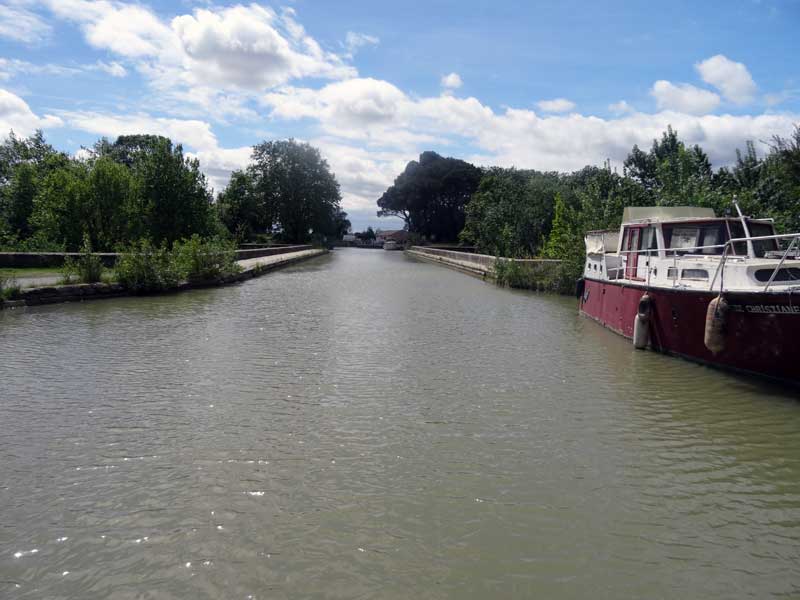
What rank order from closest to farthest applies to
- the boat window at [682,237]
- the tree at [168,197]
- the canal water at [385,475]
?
the canal water at [385,475], the boat window at [682,237], the tree at [168,197]

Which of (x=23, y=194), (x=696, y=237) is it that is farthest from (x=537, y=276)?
(x=23, y=194)

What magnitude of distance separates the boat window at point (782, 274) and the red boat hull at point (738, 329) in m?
0.98

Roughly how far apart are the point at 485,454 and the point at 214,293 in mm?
17721

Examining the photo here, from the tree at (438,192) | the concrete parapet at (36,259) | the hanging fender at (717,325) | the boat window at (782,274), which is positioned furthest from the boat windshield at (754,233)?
the tree at (438,192)

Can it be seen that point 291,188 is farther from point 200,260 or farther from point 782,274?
point 782,274

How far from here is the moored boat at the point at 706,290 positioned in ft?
32.2

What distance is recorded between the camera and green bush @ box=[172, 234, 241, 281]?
24.0 meters

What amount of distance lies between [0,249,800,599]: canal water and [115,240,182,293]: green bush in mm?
8983

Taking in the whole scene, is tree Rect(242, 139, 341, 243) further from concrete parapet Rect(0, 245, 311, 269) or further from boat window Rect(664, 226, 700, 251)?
boat window Rect(664, 226, 700, 251)

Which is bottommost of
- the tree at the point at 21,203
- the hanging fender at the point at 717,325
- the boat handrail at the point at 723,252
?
the hanging fender at the point at 717,325

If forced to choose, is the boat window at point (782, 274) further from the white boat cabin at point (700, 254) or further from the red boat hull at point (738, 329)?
the red boat hull at point (738, 329)

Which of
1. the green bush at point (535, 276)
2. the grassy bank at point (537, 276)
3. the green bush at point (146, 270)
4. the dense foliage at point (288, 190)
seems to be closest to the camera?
the green bush at point (146, 270)

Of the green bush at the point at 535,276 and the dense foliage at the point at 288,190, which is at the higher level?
the dense foliage at the point at 288,190

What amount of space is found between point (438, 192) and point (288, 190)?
1057 inches
